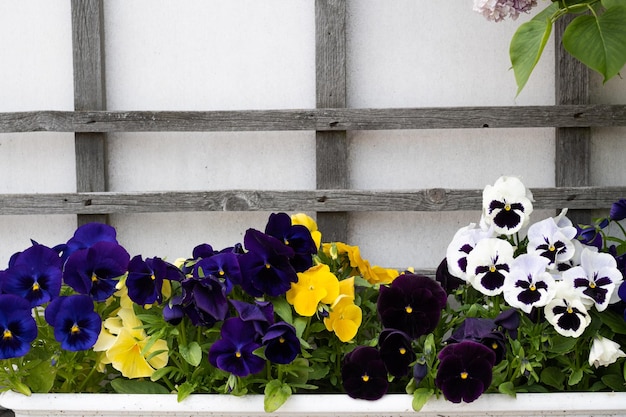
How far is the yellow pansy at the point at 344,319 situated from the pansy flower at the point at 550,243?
0.33 m

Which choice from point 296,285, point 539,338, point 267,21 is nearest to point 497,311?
point 539,338

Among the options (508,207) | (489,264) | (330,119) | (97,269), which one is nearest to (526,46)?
(508,207)

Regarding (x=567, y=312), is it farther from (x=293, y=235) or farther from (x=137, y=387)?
(x=137, y=387)

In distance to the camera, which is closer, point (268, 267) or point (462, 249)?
point (268, 267)

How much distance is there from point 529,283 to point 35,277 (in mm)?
814

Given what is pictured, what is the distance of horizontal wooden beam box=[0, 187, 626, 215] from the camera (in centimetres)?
151

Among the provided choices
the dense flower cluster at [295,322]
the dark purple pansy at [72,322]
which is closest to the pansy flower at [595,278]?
the dense flower cluster at [295,322]

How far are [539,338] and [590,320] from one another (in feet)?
0.28

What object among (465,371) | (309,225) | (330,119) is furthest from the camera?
(330,119)

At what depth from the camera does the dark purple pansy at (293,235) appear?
3.41 feet

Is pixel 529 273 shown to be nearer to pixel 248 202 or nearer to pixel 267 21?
pixel 248 202

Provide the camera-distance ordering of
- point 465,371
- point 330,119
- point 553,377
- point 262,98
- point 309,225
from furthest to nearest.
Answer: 1. point 262,98
2. point 330,119
3. point 309,225
4. point 553,377
5. point 465,371

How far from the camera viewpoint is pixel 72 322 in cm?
97

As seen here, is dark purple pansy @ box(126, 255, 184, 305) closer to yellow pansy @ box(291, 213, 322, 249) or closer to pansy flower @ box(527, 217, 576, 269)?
yellow pansy @ box(291, 213, 322, 249)
